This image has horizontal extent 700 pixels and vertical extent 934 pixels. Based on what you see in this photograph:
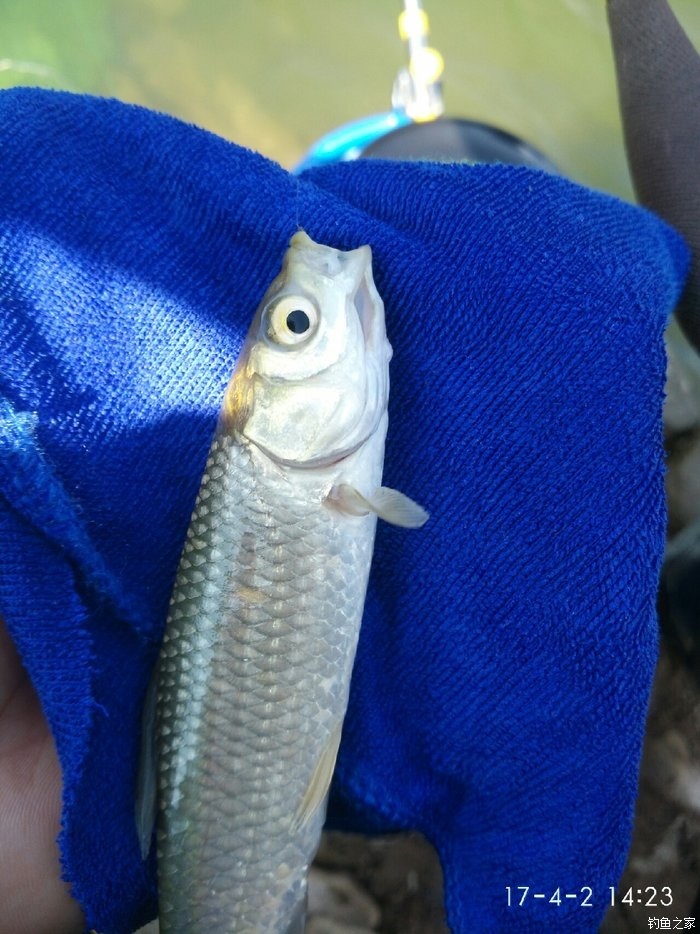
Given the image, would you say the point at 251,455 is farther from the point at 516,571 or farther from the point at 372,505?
the point at 516,571

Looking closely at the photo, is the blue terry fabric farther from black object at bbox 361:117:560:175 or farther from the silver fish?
black object at bbox 361:117:560:175

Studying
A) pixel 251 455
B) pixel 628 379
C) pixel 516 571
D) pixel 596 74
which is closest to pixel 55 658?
pixel 251 455

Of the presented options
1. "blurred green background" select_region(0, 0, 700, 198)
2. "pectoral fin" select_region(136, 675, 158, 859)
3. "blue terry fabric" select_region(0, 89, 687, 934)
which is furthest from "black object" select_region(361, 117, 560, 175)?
"pectoral fin" select_region(136, 675, 158, 859)

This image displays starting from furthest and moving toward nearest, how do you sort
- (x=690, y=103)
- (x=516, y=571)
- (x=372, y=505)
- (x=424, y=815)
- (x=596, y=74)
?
Result: (x=596, y=74)
(x=690, y=103)
(x=424, y=815)
(x=516, y=571)
(x=372, y=505)

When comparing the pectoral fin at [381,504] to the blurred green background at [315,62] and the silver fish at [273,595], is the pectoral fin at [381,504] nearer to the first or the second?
the silver fish at [273,595]

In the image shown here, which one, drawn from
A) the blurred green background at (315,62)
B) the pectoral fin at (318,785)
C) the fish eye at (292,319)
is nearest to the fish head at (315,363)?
the fish eye at (292,319)

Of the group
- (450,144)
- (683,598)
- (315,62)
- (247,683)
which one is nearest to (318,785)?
(247,683)

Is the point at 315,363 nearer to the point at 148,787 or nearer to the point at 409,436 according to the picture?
the point at 409,436
